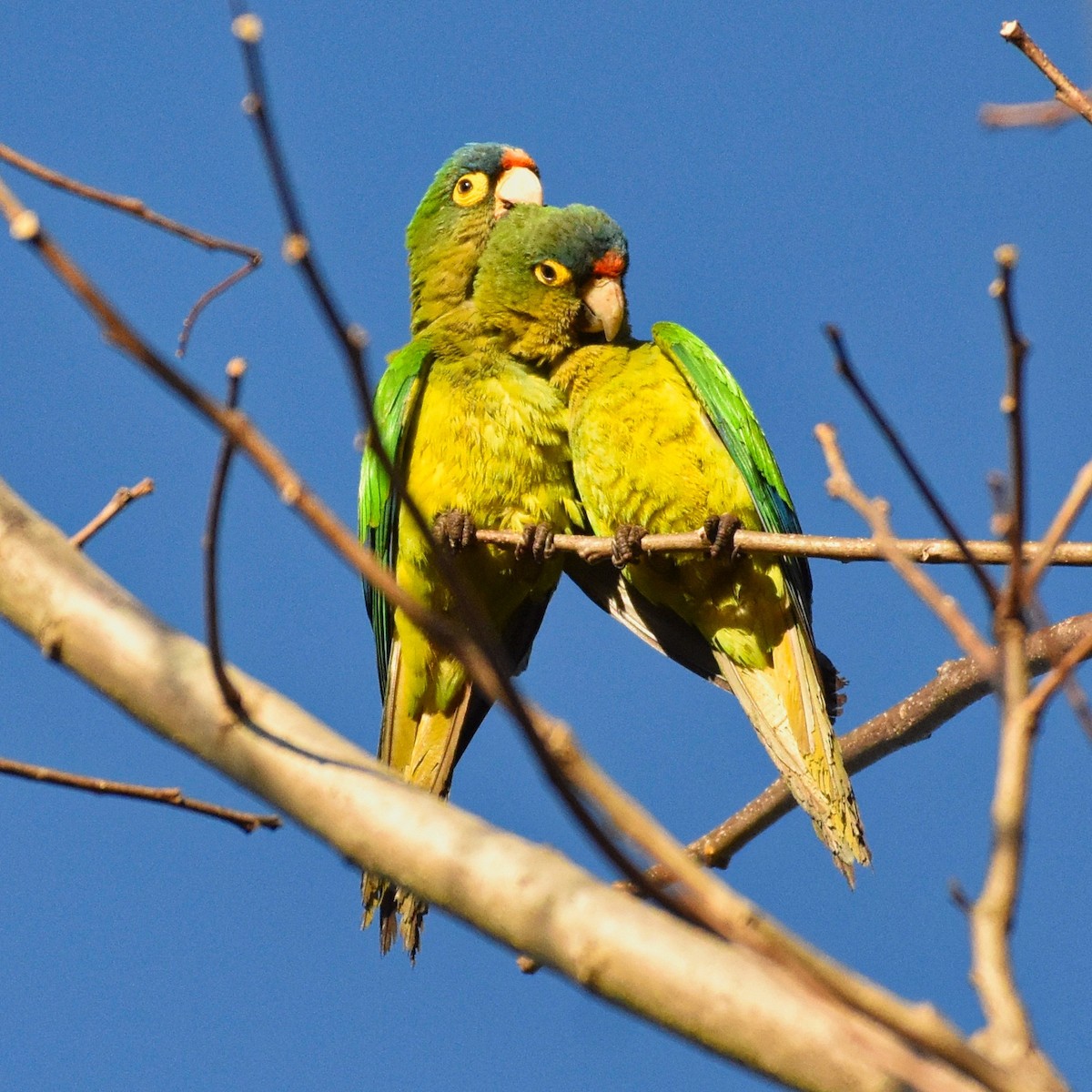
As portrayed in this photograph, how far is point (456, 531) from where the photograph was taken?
4742mm

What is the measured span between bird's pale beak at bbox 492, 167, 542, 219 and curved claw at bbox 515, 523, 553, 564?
173 centimetres

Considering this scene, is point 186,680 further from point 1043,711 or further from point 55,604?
point 1043,711

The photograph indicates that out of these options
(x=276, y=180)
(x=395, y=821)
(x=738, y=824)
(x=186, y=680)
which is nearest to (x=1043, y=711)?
(x=395, y=821)

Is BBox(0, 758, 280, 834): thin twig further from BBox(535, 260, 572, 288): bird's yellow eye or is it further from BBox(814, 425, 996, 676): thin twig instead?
BBox(535, 260, 572, 288): bird's yellow eye

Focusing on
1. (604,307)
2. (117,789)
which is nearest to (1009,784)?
(117,789)

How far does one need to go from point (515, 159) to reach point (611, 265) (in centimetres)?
98

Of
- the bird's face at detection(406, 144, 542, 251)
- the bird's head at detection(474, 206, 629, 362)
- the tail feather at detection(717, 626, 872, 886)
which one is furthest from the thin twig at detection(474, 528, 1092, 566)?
the bird's face at detection(406, 144, 542, 251)

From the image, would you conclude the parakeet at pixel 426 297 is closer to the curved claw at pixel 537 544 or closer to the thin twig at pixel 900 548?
the curved claw at pixel 537 544

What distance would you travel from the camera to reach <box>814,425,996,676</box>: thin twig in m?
1.41

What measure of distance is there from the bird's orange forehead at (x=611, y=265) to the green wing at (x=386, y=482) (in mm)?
750

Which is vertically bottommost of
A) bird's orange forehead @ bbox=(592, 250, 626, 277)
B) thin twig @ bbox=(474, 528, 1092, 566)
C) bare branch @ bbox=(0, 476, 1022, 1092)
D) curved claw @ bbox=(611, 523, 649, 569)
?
bare branch @ bbox=(0, 476, 1022, 1092)

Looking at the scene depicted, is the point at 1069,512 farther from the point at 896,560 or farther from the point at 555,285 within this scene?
the point at 555,285

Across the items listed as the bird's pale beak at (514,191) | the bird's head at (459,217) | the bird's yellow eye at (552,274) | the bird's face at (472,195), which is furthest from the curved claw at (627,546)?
the bird's pale beak at (514,191)

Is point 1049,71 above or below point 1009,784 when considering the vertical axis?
above
